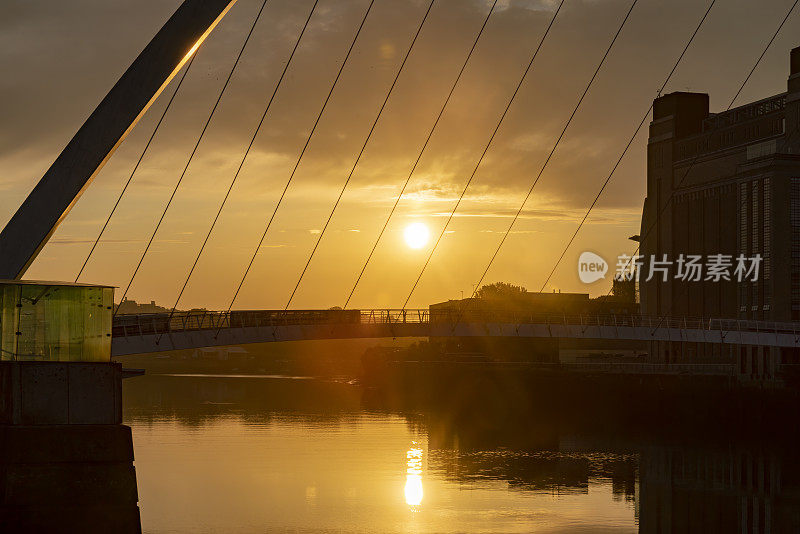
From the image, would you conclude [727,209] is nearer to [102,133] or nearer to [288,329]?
[288,329]

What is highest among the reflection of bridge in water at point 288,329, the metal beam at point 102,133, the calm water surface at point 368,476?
the metal beam at point 102,133

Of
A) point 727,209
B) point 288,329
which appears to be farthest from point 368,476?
point 727,209

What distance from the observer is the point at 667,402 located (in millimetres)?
82875

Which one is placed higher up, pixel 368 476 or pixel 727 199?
pixel 727 199

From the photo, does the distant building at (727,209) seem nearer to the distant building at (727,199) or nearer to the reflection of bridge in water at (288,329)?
the distant building at (727,199)

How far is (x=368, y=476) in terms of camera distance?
47156 millimetres

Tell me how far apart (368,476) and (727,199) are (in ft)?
232

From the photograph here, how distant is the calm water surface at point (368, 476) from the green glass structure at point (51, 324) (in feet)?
22.7

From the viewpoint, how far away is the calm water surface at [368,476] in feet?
122

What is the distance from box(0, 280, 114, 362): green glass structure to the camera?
30406 mm

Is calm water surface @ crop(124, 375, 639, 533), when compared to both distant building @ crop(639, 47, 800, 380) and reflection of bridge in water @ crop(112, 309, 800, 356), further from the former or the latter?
distant building @ crop(639, 47, 800, 380)

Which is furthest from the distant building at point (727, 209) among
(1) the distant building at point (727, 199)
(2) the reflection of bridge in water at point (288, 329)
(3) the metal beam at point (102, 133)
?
(3) the metal beam at point (102, 133)

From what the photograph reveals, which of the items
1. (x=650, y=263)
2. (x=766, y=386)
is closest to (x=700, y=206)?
(x=650, y=263)

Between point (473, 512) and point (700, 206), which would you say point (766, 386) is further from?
point (473, 512)
